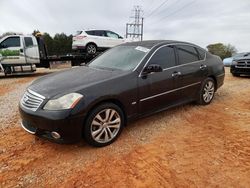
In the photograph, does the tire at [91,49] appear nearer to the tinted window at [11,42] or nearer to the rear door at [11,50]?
the rear door at [11,50]

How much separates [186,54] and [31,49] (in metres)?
9.53

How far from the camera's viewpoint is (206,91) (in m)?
5.36

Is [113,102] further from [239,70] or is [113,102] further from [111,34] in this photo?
[111,34]

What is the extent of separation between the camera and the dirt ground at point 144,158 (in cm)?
267

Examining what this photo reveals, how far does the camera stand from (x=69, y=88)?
3.21 metres

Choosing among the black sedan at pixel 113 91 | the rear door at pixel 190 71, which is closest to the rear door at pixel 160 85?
the black sedan at pixel 113 91

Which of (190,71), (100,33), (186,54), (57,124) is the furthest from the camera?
(100,33)

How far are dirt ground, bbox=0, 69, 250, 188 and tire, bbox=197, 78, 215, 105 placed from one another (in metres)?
0.88

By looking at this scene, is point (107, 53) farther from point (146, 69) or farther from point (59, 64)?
point (59, 64)

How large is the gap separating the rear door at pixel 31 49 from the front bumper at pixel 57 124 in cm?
952

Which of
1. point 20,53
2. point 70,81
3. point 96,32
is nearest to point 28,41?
point 20,53

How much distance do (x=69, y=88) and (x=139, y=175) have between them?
5.14 ft

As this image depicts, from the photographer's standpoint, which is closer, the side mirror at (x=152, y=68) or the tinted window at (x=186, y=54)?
the side mirror at (x=152, y=68)

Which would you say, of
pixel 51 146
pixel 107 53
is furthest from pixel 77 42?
pixel 51 146
